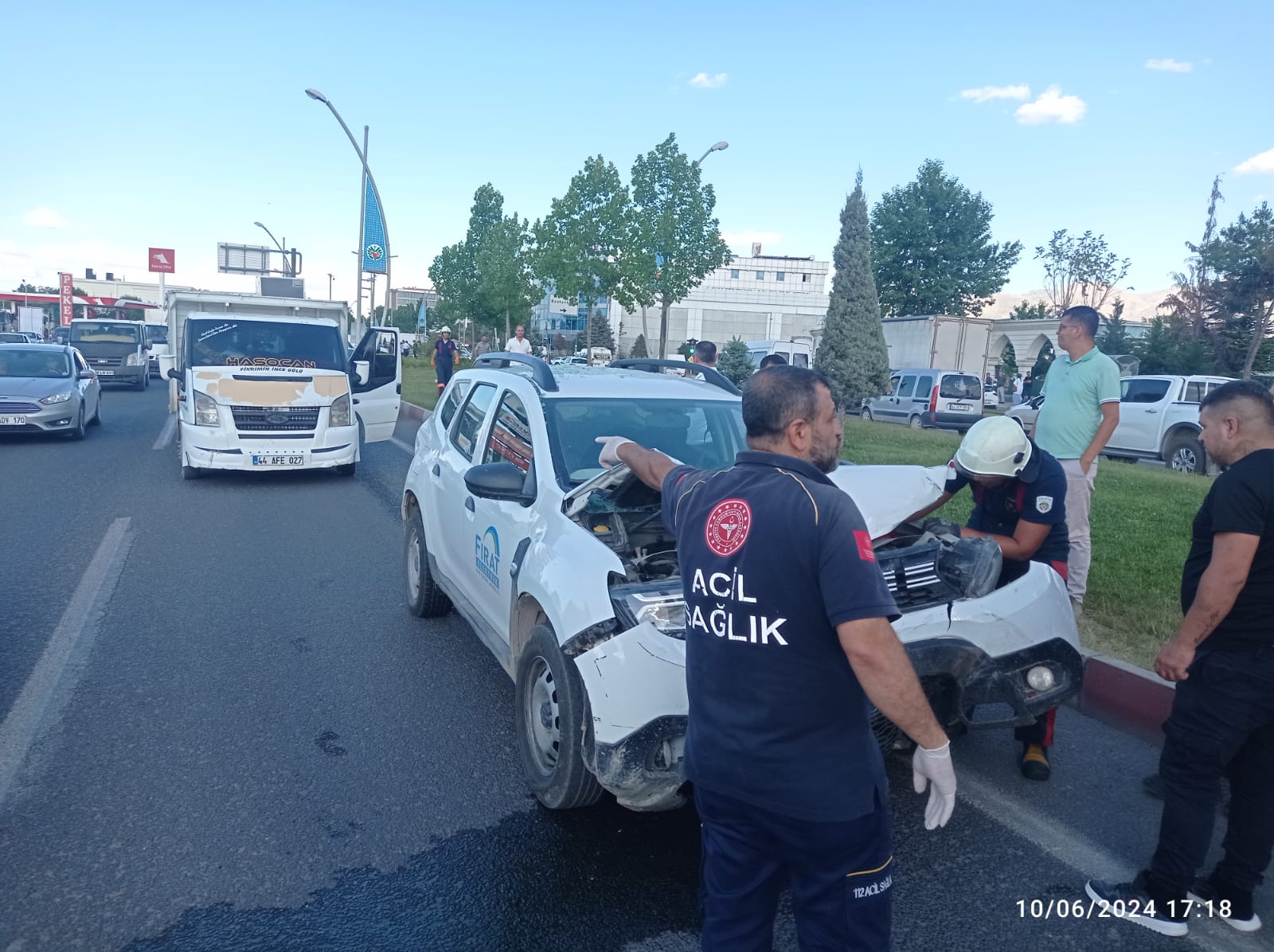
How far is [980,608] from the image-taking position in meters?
3.49

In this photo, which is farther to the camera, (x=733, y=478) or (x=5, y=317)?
(x=5, y=317)

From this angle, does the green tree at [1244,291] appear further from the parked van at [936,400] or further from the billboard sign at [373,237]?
the billboard sign at [373,237]

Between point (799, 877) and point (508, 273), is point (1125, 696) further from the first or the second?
point (508, 273)

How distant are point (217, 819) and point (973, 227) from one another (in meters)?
60.0

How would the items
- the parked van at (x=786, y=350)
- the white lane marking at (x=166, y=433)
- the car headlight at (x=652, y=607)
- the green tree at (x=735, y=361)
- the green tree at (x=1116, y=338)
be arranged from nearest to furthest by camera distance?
the car headlight at (x=652, y=607)
the white lane marking at (x=166, y=433)
the green tree at (x=735, y=361)
the parked van at (x=786, y=350)
the green tree at (x=1116, y=338)

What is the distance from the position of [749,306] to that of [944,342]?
4310 cm

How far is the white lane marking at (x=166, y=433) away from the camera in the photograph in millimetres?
14953

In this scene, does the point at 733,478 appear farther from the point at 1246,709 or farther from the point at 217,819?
the point at 217,819

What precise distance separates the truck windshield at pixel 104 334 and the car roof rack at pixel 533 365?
26.0 metres

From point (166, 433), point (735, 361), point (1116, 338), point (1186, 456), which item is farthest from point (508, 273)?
point (1186, 456)

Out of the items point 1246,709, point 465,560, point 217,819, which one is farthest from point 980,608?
point 217,819

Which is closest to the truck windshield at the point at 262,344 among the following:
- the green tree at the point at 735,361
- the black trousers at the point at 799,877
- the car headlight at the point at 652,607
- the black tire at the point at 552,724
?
the black tire at the point at 552,724

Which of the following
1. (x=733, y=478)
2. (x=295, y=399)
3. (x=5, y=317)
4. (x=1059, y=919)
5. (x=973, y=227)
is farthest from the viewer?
(x=5, y=317)

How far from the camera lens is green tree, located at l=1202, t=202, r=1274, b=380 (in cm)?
3216
